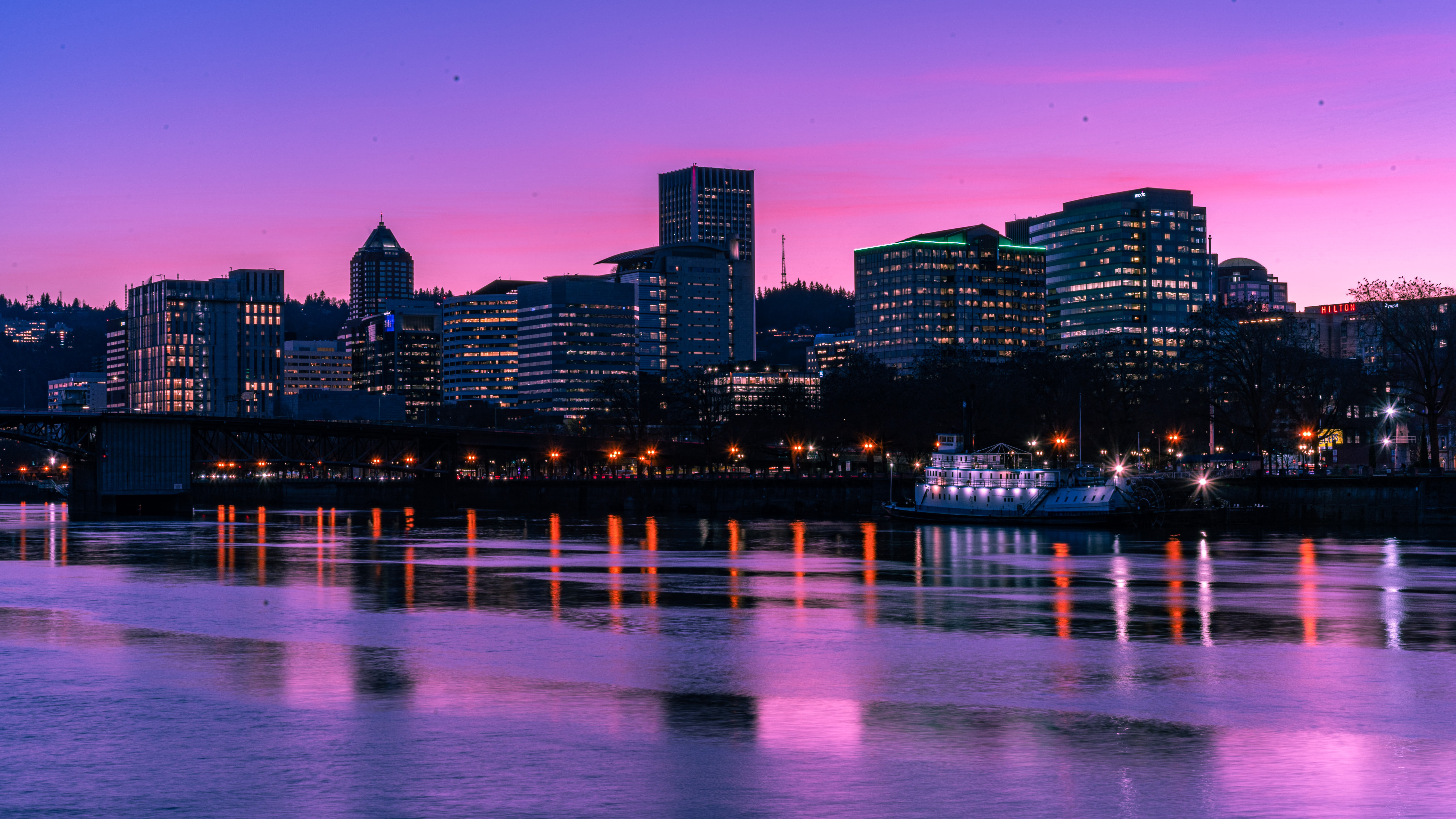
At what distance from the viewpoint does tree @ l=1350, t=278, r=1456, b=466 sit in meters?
125

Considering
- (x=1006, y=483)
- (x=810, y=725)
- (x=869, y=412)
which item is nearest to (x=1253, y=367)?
(x=1006, y=483)

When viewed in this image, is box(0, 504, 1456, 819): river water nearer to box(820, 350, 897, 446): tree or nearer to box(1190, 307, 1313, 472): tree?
box(1190, 307, 1313, 472): tree

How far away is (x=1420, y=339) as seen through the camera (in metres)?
125

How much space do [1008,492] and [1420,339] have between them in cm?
3861

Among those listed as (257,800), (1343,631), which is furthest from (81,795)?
(1343,631)

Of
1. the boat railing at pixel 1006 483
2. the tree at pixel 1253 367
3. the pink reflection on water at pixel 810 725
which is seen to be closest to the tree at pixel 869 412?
the tree at pixel 1253 367

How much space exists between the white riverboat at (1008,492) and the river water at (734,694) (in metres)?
42.8

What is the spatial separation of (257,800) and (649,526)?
105m

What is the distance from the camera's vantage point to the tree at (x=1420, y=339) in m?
125

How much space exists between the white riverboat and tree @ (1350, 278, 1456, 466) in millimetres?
27550

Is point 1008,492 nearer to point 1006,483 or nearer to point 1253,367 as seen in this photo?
point 1006,483

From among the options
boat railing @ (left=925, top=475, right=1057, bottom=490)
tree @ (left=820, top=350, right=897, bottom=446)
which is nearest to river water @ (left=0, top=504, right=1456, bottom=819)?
boat railing @ (left=925, top=475, right=1057, bottom=490)

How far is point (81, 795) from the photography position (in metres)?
22.5

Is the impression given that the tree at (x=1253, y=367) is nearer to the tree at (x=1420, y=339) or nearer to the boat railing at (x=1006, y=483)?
the tree at (x=1420, y=339)
